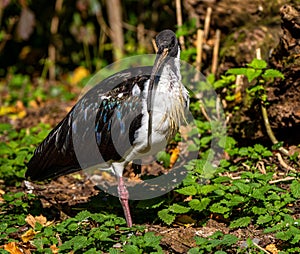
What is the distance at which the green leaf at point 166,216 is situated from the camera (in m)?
5.01

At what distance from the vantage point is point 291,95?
6.14m

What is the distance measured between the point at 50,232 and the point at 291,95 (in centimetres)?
269

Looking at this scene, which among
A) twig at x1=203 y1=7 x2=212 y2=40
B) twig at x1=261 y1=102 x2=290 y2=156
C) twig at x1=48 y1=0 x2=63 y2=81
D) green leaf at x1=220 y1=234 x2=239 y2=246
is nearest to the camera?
green leaf at x1=220 y1=234 x2=239 y2=246

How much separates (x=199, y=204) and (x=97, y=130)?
3.35 feet

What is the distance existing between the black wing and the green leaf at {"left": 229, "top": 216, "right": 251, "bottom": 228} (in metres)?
0.99

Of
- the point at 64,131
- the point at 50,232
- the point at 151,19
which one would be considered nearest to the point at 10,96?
the point at 151,19

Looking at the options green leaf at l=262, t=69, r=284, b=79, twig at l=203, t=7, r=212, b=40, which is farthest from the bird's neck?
twig at l=203, t=7, r=212, b=40

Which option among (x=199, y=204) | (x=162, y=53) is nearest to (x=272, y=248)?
(x=199, y=204)

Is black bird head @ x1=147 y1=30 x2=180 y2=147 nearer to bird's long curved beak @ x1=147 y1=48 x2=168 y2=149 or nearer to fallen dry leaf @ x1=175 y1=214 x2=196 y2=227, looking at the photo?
bird's long curved beak @ x1=147 y1=48 x2=168 y2=149

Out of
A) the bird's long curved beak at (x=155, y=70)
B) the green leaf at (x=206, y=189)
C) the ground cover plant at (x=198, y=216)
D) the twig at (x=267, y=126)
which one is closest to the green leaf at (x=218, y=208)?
the ground cover plant at (x=198, y=216)

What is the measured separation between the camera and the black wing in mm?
5039

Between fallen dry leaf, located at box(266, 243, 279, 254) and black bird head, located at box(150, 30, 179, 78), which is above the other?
black bird head, located at box(150, 30, 179, 78)

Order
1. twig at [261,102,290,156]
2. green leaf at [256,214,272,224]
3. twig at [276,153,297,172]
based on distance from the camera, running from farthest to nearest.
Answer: twig at [261,102,290,156] → twig at [276,153,297,172] → green leaf at [256,214,272,224]

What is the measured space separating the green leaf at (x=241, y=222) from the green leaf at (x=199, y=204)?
0.87 ft
